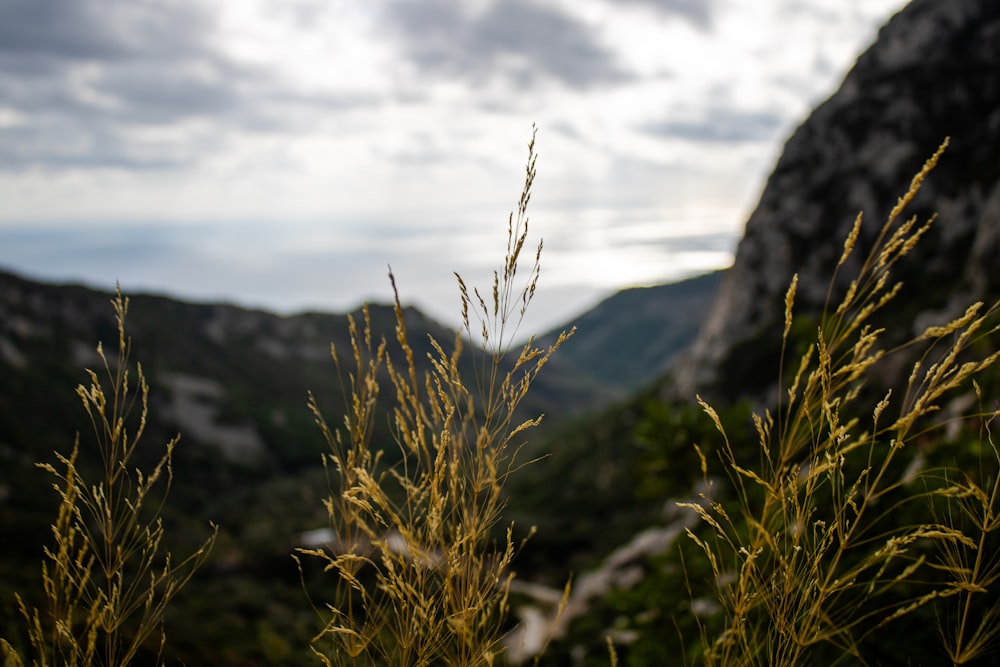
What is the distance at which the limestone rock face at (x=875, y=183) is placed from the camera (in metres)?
46.8

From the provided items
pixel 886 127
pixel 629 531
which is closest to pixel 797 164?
pixel 886 127

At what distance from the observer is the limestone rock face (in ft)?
153

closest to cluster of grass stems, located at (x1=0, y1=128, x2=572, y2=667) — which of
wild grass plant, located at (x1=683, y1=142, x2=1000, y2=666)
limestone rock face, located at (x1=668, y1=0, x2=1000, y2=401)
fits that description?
wild grass plant, located at (x1=683, y1=142, x2=1000, y2=666)

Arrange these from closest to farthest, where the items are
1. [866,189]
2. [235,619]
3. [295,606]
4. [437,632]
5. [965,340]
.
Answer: [965,340]
[437,632]
[235,619]
[295,606]
[866,189]

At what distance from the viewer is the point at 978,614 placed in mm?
2656

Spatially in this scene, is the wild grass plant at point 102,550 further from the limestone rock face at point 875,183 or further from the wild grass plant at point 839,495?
the limestone rock face at point 875,183

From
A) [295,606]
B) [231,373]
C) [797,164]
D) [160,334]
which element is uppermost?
[797,164]

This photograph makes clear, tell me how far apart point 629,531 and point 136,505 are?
56.7m

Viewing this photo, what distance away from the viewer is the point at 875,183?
5775cm

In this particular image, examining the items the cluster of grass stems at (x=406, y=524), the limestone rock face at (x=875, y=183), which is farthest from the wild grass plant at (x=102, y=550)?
the limestone rock face at (x=875, y=183)

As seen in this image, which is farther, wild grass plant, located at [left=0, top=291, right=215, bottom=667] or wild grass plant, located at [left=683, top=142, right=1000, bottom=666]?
wild grass plant, located at [left=0, top=291, right=215, bottom=667]

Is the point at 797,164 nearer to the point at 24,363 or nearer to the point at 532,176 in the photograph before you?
the point at 532,176

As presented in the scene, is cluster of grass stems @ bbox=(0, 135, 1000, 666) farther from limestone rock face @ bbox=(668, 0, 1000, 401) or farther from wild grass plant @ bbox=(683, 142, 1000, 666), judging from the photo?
limestone rock face @ bbox=(668, 0, 1000, 401)

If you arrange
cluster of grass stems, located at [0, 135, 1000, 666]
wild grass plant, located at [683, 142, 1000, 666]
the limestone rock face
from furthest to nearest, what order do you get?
1. the limestone rock face
2. cluster of grass stems, located at [0, 135, 1000, 666]
3. wild grass plant, located at [683, 142, 1000, 666]
